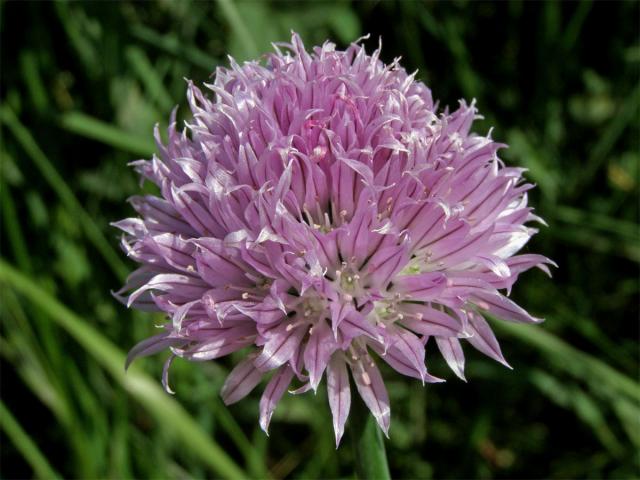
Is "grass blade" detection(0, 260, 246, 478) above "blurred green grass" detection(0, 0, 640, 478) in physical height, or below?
below

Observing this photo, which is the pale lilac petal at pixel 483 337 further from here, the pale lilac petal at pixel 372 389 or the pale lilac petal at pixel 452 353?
the pale lilac petal at pixel 372 389

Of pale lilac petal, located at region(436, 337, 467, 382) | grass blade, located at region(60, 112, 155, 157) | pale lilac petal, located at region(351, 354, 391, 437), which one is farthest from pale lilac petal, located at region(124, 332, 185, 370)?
grass blade, located at region(60, 112, 155, 157)

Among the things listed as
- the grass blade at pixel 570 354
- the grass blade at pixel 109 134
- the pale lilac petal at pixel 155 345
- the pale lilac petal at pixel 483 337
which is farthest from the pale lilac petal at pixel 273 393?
the grass blade at pixel 109 134

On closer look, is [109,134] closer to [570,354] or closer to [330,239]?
[330,239]

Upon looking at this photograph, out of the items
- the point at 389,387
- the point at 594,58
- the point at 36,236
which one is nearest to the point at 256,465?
the point at 389,387

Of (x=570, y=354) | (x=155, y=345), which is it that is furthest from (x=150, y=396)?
(x=570, y=354)

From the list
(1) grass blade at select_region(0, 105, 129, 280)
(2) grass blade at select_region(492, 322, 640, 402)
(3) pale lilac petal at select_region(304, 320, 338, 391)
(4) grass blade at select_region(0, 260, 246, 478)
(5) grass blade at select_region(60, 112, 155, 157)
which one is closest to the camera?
(3) pale lilac petal at select_region(304, 320, 338, 391)

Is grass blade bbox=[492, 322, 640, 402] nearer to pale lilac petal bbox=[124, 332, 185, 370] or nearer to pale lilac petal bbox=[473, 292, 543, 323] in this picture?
pale lilac petal bbox=[473, 292, 543, 323]

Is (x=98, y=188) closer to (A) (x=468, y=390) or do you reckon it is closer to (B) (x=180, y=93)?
(B) (x=180, y=93)
